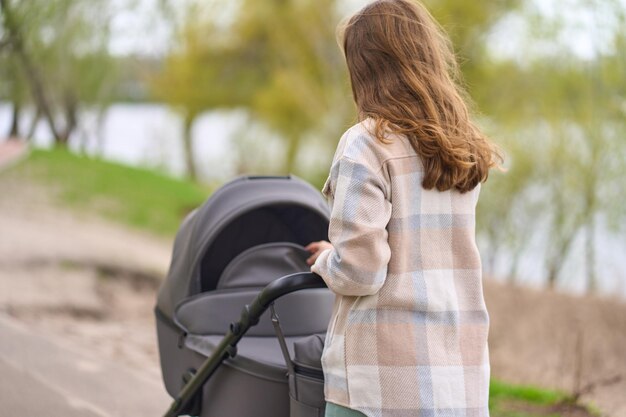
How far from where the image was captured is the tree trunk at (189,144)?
34188 millimetres

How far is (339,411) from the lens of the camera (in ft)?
7.96

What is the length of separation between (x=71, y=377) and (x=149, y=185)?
11352 mm

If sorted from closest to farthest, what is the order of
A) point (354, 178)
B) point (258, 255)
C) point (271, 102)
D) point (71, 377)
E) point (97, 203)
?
point (354, 178)
point (258, 255)
point (71, 377)
point (97, 203)
point (271, 102)

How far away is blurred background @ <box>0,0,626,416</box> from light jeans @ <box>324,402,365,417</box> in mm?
1027

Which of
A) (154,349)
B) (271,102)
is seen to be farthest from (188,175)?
(154,349)

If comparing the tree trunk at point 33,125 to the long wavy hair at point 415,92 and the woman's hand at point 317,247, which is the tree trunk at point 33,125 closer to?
the woman's hand at point 317,247

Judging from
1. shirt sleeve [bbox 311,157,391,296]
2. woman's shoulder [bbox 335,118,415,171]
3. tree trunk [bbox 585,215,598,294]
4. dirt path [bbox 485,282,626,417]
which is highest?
woman's shoulder [bbox 335,118,415,171]

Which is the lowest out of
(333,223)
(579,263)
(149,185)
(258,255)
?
(579,263)

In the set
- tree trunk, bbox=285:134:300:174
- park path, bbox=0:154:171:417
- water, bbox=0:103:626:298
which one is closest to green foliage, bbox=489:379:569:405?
park path, bbox=0:154:171:417

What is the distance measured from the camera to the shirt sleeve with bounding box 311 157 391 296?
7.47ft

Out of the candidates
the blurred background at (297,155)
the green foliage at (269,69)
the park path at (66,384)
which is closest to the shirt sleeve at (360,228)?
the blurred background at (297,155)

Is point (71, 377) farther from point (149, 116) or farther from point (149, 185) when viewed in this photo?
point (149, 116)

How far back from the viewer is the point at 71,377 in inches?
216

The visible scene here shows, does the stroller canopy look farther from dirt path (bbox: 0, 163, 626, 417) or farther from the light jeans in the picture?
dirt path (bbox: 0, 163, 626, 417)
